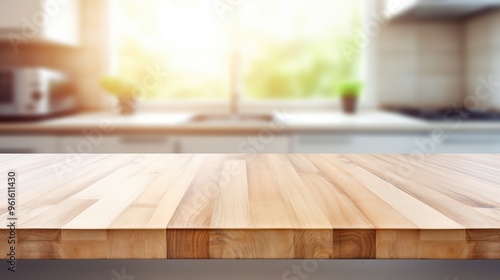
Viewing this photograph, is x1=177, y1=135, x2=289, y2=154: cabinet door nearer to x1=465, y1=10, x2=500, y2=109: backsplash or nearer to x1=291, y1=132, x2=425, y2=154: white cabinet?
x1=291, y1=132, x2=425, y2=154: white cabinet

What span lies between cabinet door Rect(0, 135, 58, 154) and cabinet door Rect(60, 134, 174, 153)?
53mm

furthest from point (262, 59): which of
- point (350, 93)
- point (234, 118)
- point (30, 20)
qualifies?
point (30, 20)

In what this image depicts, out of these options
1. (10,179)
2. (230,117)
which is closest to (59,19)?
(230,117)

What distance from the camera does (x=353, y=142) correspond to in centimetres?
236

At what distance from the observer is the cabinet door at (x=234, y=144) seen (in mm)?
2359

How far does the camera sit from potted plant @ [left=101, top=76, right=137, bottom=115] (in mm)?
2795

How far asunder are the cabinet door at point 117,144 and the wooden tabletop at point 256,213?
4.21 feet

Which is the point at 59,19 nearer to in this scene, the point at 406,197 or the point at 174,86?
the point at 174,86

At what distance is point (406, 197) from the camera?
2.73 feet

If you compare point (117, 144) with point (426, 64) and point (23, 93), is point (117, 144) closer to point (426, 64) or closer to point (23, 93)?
point (23, 93)

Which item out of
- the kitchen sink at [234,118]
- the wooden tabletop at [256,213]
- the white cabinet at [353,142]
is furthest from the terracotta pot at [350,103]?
the wooden tabletop at [256,213]

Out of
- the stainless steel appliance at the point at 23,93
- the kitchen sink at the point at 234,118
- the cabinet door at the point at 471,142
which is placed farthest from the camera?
the kitchen sink at the point at 234,118

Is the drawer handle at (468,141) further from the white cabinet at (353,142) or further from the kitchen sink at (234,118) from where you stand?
the kitchen sink at (234,118)

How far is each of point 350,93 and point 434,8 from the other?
60 centimetres
